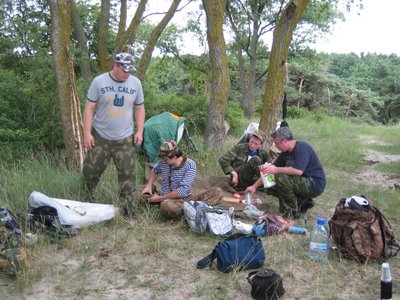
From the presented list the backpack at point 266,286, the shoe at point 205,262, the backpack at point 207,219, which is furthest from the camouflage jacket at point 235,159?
the backpack at point 266,286

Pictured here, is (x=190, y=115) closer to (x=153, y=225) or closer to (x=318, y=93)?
(x=153, y=225)

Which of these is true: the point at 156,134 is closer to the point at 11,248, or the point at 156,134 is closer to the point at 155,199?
the point at 155,199

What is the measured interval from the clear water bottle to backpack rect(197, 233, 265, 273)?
1.65 ft

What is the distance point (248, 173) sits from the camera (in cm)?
604

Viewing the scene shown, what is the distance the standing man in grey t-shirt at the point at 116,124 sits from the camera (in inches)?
185

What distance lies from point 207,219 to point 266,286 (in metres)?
1.37

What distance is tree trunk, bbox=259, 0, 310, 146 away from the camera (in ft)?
23.6

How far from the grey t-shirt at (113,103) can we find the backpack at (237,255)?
1716 mm

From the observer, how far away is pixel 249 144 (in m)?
6.14

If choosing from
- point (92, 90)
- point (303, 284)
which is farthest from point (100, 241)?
point (303, 284)

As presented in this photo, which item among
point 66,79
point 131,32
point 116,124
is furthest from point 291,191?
point 131,32

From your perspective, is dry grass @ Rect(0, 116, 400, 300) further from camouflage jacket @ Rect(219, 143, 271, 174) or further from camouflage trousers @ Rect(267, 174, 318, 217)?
camouflage jacket @ Rect(219, 143, 271, 174)

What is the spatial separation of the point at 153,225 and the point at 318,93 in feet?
76.5

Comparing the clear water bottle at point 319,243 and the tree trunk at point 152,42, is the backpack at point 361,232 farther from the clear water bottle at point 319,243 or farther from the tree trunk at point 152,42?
the tree trunk at point 152,42
